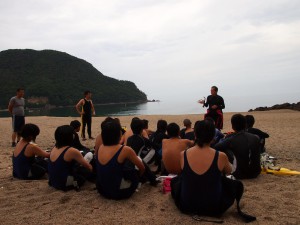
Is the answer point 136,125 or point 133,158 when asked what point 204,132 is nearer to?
point 133,158

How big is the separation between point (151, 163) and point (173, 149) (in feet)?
3.27

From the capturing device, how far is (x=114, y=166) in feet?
14.0

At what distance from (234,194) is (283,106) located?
3026 cm

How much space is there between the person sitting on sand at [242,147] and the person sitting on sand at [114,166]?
5.40 ft

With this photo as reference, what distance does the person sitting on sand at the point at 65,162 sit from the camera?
4.77 metres

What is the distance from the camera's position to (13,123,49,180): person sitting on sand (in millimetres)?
5461

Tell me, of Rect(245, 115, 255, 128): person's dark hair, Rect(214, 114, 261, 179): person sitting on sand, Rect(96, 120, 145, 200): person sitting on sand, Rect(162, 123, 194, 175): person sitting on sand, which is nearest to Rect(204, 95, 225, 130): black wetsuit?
Rect(245, 115, 255, 128): person's dark hair

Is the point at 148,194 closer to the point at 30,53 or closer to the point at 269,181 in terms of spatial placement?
the point at 269,181

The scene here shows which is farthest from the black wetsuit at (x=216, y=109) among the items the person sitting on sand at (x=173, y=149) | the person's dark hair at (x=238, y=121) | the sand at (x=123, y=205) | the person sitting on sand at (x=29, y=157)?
the person sitting on sand at (x=29, y=157)

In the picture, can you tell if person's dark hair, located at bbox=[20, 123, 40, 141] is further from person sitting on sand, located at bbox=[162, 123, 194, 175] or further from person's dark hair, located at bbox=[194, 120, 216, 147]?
person's dark hair, located at bbox=[194, 120, 216, 147]

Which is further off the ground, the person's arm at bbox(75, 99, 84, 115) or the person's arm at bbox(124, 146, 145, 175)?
the person's arm at bbox(75, 99, 84, 115)

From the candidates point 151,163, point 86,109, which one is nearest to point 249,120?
point 151,163

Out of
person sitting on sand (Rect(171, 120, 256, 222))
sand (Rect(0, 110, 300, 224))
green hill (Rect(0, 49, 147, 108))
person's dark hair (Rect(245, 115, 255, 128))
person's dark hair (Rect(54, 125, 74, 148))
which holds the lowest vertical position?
sand (Rect(0, 110, 300, 224))

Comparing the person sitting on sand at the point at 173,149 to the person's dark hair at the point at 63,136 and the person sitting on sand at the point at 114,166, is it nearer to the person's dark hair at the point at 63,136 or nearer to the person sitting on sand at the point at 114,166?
the person sitting on sand at the point at 114,166
